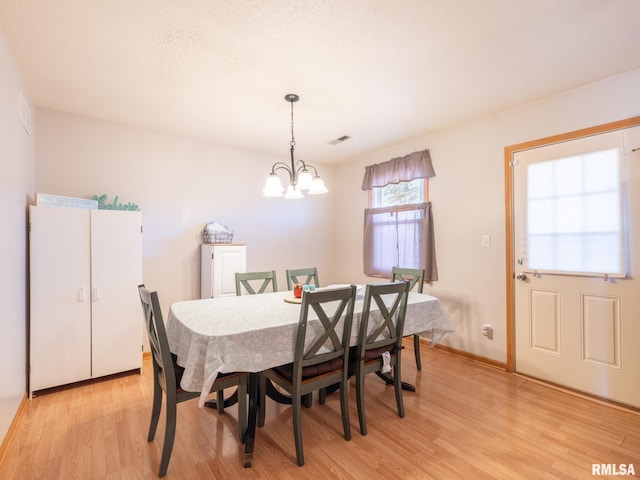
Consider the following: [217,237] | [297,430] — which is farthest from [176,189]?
[297,430]

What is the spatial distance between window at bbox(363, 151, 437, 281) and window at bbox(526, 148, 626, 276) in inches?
42.1

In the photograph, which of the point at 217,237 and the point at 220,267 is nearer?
the point at 220,267

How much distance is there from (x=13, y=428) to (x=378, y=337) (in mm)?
2523

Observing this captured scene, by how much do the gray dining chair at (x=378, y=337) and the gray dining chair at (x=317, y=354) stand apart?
0.39 ft

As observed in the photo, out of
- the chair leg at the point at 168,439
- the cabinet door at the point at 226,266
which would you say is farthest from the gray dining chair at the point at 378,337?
the cabinet door at the point at 226,266

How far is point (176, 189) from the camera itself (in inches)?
146

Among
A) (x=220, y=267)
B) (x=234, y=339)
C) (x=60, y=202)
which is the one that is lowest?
(x=234, y=339)

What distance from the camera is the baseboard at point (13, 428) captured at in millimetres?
1893

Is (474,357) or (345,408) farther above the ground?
(345,408)

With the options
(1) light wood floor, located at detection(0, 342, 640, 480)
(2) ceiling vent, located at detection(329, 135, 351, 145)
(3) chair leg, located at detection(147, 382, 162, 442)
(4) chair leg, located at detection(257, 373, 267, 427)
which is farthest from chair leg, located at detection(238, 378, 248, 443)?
A: (2) ceiling vent, located at detection(329, 135, 351, 145)

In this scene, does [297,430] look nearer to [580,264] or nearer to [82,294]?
[82,294]

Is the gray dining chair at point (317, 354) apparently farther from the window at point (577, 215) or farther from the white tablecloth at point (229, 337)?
the window at point (577, 215)

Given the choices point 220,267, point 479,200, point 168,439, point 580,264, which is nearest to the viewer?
point 168,439

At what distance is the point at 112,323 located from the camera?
9.71 feet
